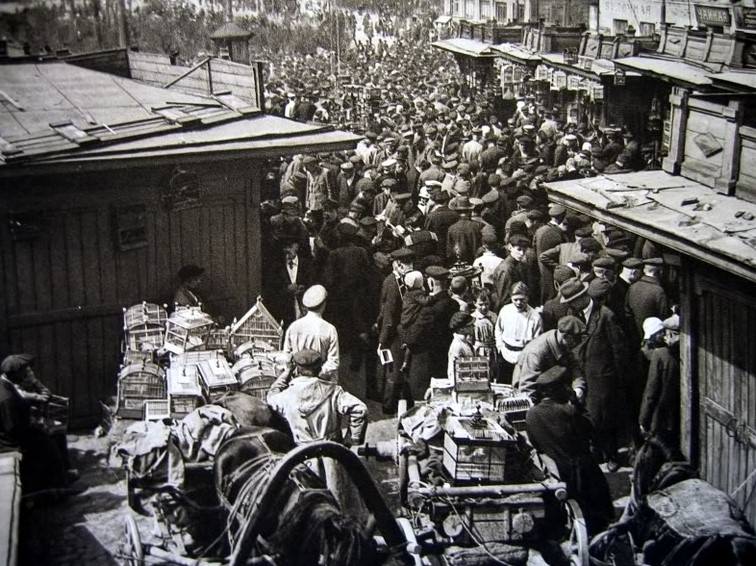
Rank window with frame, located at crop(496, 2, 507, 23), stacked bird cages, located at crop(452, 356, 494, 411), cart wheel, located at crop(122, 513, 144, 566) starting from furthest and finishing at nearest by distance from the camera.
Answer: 1. window with frame, located at crop(496, 2, 507, 23)
2. stacked bird cages, located at crop(452, 356, 494, 411)
3. cart wheel, located at crop(122, 513, 144, 566)

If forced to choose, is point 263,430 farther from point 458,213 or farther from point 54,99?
point 458,213

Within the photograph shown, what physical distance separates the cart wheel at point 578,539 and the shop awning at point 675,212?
237 centimetres

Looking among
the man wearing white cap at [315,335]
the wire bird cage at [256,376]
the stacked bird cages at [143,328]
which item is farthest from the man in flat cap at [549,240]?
the stacked bird cages at [143,328]

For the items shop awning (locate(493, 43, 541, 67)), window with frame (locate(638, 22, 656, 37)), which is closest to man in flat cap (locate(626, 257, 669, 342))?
shop awning (locate(493, 43, 541, 67))

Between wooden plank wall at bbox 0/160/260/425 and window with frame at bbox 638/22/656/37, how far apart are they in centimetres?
2690

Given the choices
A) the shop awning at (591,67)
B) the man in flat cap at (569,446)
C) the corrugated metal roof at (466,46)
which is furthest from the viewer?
the corrugated metal roof at (466,46)

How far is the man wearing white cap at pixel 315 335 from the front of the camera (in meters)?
10.0

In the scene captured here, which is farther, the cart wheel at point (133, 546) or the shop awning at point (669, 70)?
the shop awning at point (669, 70)

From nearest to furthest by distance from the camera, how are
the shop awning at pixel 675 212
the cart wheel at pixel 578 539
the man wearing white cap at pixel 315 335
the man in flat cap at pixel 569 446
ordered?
the cart wheel at pixel 578 539, the shop awning at pixel 675 212, the man in flat cap at pixel 569 446, the man wearing white cap at pixel 315 335

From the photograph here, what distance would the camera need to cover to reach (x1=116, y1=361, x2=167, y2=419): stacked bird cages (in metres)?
9.88

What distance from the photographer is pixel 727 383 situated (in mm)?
8125

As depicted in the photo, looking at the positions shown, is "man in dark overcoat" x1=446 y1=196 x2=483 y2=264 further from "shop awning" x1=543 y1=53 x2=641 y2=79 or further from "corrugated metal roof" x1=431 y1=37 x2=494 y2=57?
"corrugated metal roof" x1=431 y1=37 x2=494 y2=57

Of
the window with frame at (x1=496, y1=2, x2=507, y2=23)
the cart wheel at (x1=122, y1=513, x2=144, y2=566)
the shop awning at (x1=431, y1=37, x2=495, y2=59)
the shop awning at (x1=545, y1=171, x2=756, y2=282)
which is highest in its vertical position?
the window with frame at (x1=496, y1=2, x2=507, y2=23)

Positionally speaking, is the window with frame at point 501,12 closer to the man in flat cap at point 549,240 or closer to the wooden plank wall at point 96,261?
the man in flat cap at point 549,240
